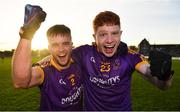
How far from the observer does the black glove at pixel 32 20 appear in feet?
14.1

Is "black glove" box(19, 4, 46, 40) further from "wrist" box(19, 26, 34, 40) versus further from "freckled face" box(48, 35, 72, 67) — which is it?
"freckled face" box(48, 35, 72, 67)

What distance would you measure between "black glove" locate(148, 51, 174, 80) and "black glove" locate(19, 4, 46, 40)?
166 centimetres

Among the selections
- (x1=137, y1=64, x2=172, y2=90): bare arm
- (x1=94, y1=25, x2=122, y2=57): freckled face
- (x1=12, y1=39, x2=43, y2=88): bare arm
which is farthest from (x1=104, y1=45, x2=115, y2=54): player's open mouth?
(x1=12, y1=39, x2=43, y2=88): bare arm

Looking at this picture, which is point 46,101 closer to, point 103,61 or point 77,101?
point 77,101

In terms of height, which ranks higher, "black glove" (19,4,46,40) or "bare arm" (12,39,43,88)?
"black glove" (19,4,46,40)

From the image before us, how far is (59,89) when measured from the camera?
524 cm

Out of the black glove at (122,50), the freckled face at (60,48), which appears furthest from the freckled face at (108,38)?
the freckled face at (60,48)

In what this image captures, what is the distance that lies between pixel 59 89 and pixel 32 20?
4.44 ft

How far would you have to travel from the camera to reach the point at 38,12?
4309mm

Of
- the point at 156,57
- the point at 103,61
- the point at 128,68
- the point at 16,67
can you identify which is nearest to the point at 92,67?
the point at 103,61

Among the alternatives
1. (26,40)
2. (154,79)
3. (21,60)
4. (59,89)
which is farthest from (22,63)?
(154,79)

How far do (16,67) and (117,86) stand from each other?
1.68 m

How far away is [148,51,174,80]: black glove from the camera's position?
Answer: 4.66m

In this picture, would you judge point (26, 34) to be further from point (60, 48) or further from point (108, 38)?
point (108, 38)
